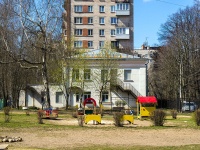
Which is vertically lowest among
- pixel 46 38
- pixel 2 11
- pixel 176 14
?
pixel 46 38

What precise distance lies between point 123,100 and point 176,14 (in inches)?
685

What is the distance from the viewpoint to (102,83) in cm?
5084

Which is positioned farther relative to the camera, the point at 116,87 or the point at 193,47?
the point at 193,47

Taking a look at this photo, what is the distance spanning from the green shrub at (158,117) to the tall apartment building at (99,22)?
179 ft

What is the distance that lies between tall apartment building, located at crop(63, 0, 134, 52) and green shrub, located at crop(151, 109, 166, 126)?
54.7 meters

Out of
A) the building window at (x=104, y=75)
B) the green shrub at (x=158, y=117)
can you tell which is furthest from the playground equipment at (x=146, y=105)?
the building window at (x=104, y=75)

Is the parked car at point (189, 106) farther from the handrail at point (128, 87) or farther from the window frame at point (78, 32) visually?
the window frame at point (78, 32)

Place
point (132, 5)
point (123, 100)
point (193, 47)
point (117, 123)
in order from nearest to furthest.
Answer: point (117, 123), point (123, 100), point (193, 47), point (132, 5)

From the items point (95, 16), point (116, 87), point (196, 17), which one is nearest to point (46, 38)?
point (116, 87)

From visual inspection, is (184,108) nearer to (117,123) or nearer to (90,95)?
(90,95)

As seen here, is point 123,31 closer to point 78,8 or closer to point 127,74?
point 78,8

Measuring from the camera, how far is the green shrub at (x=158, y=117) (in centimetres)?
Answer: 2267

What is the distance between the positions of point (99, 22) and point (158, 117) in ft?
189

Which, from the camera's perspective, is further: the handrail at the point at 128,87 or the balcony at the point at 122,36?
the balcony at the point at 122,36
